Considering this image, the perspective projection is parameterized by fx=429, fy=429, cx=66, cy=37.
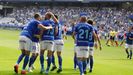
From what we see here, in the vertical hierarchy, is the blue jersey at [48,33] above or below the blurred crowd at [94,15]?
below

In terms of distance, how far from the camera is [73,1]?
87188 millimetres

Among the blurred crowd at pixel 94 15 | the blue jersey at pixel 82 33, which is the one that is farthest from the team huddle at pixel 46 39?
the blurred crowd at pixel 94 15

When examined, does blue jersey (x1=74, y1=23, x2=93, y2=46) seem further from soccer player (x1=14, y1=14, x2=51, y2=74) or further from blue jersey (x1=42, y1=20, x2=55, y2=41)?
soccer player (x1=14, y1=14, x2=51, y2=74)

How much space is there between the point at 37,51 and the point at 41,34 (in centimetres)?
68

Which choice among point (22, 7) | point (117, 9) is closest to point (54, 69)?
point (117, 9)

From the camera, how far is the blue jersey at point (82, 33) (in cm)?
1644

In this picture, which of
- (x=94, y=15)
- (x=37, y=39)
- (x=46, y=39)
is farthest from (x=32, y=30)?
(x=94, y=15)

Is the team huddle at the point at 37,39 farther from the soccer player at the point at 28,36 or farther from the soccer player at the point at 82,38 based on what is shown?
the soccer player at the point at 82,38

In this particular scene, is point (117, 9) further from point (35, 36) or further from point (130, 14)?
point (35, 36)

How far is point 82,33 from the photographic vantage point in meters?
16.5

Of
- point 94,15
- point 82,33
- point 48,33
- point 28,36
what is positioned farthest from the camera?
point 94,15

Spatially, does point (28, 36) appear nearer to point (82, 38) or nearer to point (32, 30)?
point (32, 30)

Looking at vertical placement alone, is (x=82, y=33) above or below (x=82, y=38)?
above

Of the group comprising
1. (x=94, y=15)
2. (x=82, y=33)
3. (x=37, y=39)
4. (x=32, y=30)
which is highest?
(x=94, y=15)
